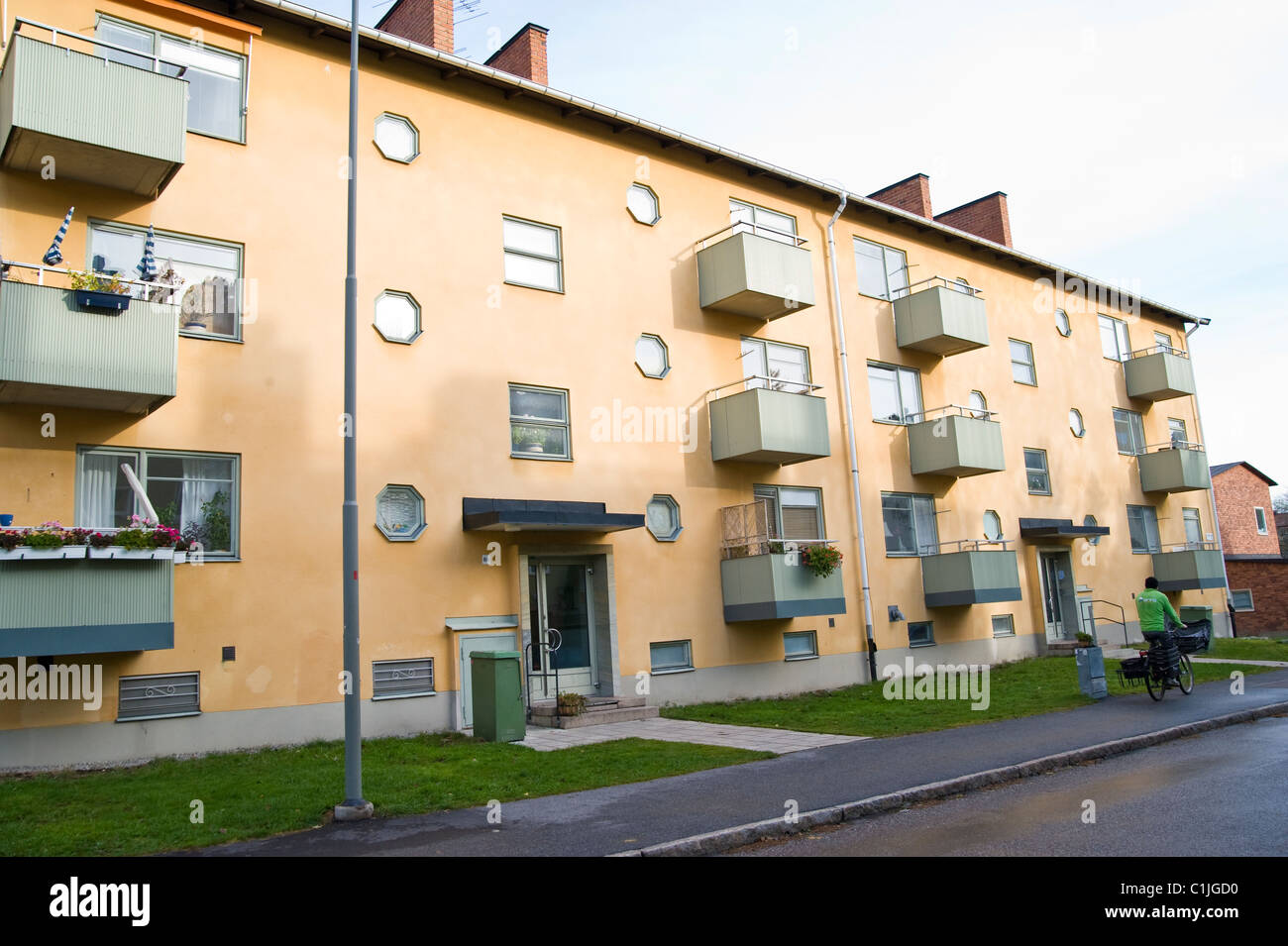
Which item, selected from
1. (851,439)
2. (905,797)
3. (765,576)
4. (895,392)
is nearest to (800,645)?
(765,576)

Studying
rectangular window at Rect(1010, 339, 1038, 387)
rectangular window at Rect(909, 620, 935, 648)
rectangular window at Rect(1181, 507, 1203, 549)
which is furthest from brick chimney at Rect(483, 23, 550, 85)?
rectangular window at Rect(1181, 507, 1203, 549)

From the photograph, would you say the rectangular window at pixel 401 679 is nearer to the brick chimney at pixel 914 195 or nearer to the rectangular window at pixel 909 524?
the rectangular window at pixel 909 524

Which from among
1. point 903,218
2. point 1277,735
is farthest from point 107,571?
point 903,218

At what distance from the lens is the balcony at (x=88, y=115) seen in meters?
12.2

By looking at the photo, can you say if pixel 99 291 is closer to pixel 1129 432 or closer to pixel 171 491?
pixel 171 491

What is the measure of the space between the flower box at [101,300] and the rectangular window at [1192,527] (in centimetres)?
3208

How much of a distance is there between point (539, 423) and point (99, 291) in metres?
7.33

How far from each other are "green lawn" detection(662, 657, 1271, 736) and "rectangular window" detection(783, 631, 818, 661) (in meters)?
0.83

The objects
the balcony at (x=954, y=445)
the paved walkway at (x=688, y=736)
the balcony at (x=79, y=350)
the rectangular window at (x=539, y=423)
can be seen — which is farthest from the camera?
the balcony at (x=954, y=445)

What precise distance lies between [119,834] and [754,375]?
13953mm

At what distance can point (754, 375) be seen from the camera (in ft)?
64.1

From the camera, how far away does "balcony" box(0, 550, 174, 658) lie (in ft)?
36.7

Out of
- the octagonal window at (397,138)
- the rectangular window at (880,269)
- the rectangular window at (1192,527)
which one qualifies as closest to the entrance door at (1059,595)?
the rectangular window at (1192,527)

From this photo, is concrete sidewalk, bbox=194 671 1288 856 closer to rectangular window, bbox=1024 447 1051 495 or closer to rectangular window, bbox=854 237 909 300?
rectangular window, bbox=854 237 909 300
